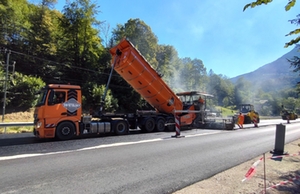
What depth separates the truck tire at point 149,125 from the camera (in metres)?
13.7

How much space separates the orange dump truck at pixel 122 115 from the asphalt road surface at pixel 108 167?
158 cm

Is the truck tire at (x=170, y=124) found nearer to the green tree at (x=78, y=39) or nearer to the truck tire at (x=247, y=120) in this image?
the truck tire at (x=247, y=120)

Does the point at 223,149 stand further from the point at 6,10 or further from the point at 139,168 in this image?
the point at 6,10

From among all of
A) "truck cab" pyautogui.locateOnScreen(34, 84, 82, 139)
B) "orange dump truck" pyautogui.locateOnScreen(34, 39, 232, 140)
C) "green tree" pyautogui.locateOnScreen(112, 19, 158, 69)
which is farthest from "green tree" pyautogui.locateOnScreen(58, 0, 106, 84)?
"truck cab" pyautogui.locateOnScreen(34, 84, 82, 139)

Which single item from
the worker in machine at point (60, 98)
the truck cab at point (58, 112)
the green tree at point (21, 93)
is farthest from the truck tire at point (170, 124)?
the green tree at point (21, 93)

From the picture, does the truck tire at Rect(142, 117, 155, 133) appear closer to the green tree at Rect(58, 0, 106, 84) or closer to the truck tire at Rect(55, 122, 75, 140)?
the truck tire at Rect(55, 122, 75, 140)

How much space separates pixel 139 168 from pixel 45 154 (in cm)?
329

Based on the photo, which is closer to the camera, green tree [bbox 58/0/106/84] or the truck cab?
the truck cab

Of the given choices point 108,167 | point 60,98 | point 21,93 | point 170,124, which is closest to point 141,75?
point 170,124

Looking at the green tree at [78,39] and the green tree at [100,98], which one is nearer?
the green tree at [100,98]

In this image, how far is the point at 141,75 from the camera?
12836 mm

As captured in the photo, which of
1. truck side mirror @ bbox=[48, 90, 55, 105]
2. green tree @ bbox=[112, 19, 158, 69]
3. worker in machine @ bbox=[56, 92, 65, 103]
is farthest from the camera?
green tree @ bbox=[112, 19, 158, 69]

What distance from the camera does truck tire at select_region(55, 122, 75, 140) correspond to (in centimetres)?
996

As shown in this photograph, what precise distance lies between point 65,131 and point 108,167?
16.8 ft
